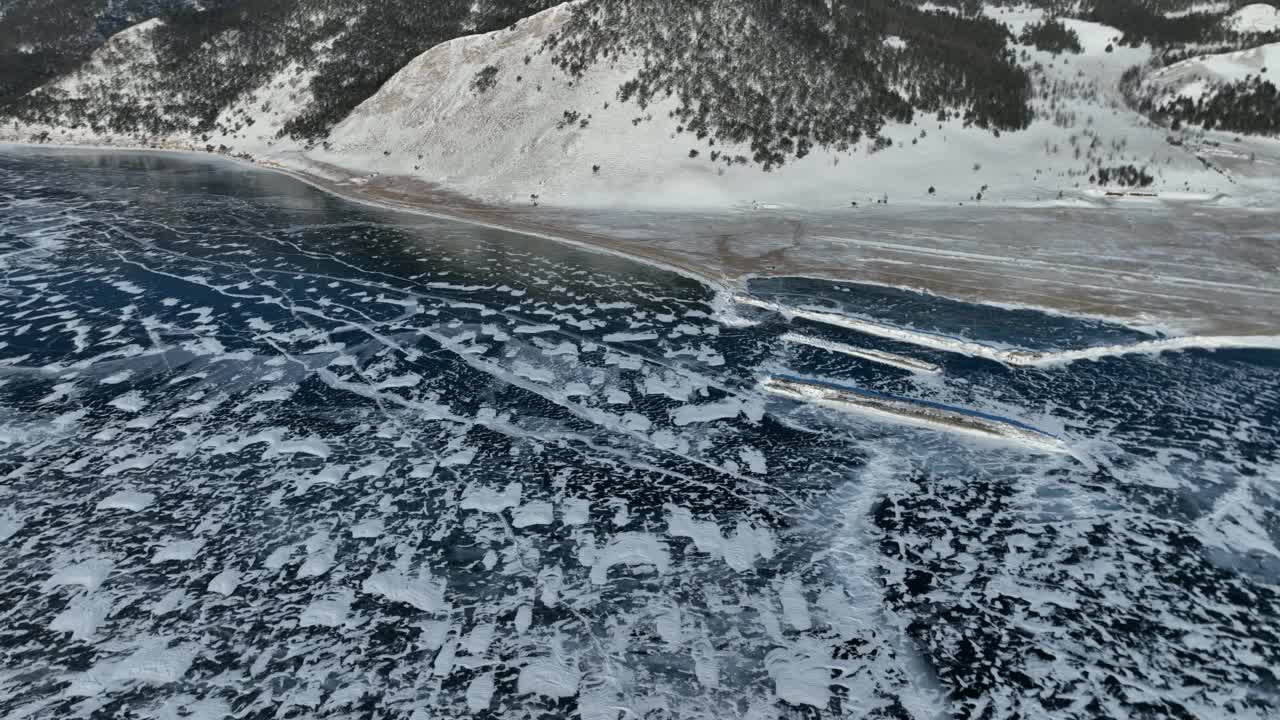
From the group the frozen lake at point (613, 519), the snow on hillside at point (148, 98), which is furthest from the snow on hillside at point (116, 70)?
the frozen lake at point (613, 519)

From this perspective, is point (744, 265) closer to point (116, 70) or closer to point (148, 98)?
point (148, 98)

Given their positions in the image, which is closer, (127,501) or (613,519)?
(613,519)

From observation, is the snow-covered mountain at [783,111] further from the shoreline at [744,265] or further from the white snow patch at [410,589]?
the white snow patch at [410,589]

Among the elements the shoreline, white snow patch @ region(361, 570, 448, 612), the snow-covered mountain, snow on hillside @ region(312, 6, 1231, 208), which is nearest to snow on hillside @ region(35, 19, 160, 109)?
the snow-covered mountain

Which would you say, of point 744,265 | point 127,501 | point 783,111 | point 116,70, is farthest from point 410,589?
point 116,70

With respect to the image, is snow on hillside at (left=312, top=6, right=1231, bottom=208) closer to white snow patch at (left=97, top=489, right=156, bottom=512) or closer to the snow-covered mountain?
the snow-covered mountain

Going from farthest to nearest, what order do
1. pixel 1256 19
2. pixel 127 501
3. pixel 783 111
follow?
pixel 1256 19
pixel 783 111
pixel 127 501
